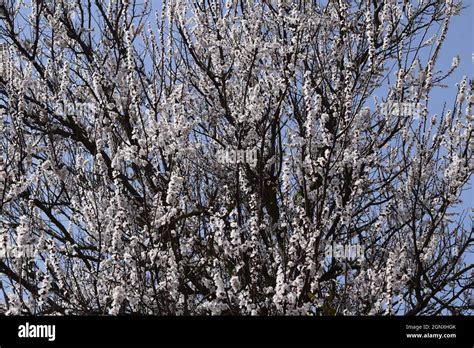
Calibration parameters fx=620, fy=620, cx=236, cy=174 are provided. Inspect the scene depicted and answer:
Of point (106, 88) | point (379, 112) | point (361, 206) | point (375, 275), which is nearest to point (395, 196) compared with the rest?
point (361, 206)

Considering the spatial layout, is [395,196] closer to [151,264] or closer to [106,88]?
[151,264]

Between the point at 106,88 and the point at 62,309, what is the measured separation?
3.00 metres

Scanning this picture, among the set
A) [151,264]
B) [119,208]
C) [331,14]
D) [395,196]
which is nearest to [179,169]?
[119,208]

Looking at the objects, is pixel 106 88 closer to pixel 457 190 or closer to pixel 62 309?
pixel 62 309

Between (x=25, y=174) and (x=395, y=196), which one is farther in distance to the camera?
(x=395, y=196)

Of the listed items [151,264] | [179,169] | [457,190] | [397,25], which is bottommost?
[151,264]

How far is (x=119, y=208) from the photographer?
6.29 m

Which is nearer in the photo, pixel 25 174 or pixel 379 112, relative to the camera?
pixel 25 174

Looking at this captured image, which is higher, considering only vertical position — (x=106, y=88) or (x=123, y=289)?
(x=106, y=88)

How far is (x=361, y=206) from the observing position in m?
7.80

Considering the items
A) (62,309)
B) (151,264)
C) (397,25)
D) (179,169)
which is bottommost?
(62,309)

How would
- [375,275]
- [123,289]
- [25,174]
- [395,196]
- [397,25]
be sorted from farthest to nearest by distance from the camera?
[397,25] → [395,196] → [25,174] → [375,275] → [123,289]

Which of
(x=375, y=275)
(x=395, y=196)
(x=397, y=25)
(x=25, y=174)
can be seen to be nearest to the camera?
(x=375, y=275)

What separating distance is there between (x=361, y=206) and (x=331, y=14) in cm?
272
